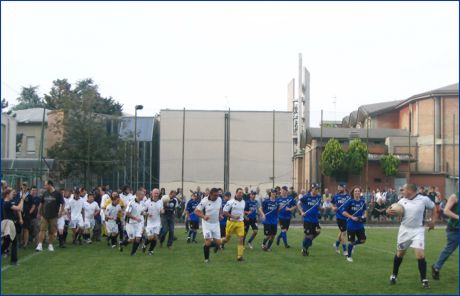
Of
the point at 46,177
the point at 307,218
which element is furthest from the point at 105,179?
the point at 307,218

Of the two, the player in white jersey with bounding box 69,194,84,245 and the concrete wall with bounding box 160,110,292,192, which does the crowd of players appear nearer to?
the player in white jersey with bounding box 69,194,84,245

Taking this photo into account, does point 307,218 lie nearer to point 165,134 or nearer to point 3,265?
point 3,265

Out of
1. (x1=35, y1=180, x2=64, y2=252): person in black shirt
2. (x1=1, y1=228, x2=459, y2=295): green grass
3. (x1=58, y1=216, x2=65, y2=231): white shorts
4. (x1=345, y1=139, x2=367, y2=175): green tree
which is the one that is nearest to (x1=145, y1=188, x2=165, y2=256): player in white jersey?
(x1=1, y1=228, x2=459, y2=295): green grass

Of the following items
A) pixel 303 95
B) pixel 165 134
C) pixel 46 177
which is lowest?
pixel 46 177

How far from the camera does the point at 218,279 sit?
552 inches

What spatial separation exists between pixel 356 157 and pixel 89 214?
2580cm

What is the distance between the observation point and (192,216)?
2552cm

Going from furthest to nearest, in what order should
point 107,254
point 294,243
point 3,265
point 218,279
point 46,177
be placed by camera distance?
point 46,177 → point 294,243 → point 107,254 → point 3,265 → point 218,279

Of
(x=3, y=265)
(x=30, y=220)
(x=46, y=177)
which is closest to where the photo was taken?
(x=3, y=265)

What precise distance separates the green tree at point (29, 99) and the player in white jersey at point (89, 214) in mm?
74074

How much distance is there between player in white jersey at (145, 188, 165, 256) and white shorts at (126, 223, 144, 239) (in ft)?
0.86

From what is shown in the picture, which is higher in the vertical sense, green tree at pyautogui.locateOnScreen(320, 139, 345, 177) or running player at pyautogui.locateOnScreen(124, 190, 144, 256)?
green tree at pyautogui.locateOnScreen(320, 139, 345, 177)

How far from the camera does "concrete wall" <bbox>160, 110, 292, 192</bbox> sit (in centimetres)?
4703

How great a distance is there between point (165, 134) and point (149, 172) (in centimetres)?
312
